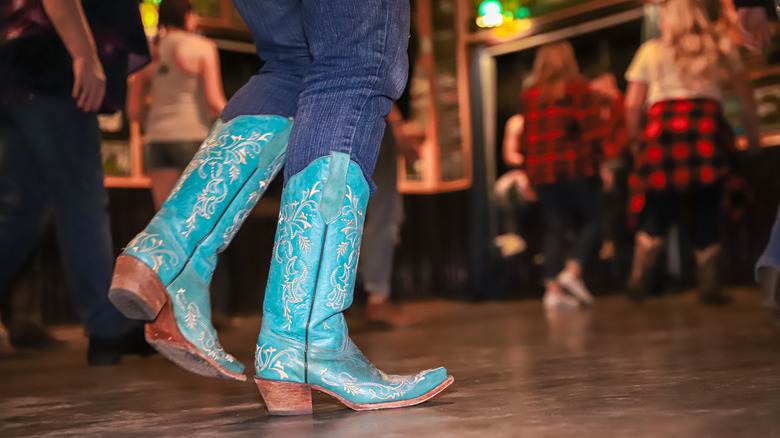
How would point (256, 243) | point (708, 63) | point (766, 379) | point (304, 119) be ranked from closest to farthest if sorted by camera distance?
point (304, 119)
point (766, 379)
point (708, 63)
point (256, 243)

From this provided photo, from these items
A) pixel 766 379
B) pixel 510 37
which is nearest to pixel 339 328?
pixel 766 379

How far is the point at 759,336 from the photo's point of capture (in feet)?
6.54

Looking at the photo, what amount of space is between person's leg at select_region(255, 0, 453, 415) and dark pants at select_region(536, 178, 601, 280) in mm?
3656

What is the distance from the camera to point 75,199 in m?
2.07

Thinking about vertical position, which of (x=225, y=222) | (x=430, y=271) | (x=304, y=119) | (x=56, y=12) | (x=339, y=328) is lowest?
(x=430, y=271)

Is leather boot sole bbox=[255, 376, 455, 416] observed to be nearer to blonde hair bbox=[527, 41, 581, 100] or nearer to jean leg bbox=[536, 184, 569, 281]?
jean leg bbox=[536, 184, 569, 281]

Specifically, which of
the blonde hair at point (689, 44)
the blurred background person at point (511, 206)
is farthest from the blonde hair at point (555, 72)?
the blonde hair at point (689, 44)

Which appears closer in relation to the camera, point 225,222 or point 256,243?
point 225,222

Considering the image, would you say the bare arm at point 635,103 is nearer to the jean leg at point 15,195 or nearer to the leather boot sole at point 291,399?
the jean leg at point 15,195

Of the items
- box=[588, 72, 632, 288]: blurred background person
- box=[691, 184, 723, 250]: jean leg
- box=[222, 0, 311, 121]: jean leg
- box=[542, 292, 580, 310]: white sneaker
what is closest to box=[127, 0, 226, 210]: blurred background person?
box=[222, 0, 311, 121]: jean leg

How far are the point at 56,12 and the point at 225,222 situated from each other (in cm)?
116

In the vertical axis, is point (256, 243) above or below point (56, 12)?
below

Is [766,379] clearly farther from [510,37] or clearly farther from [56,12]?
[510,37]

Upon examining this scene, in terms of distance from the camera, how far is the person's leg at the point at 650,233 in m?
4.18
